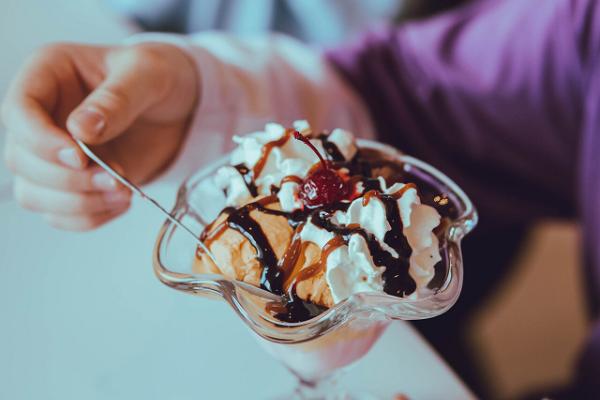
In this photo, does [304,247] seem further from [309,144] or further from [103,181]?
[103,181]

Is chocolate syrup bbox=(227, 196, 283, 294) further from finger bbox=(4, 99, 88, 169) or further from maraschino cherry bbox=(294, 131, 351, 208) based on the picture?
finger bbox=(4, 99, 88, 169)

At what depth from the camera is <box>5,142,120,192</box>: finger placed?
0.62 metres

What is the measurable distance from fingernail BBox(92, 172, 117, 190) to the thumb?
0.04 m

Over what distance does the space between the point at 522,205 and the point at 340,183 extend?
26.2 inches

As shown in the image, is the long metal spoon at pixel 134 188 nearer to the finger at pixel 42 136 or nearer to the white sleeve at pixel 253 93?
the finger at pixel 42 136

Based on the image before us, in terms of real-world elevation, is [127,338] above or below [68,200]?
below

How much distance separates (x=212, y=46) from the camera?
2.89ft

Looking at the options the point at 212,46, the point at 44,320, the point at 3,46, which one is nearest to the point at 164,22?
the point at 3,46

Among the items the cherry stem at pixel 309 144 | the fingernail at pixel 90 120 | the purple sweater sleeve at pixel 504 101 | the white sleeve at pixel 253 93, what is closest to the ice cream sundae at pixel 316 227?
the cherry stem at pixel 309 144

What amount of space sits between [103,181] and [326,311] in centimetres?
30

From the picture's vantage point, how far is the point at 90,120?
56 centimetres

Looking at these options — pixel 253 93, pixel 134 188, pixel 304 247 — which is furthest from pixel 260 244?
pixel 253 93

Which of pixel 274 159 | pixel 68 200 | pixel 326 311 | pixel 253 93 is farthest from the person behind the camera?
pixel 253 93

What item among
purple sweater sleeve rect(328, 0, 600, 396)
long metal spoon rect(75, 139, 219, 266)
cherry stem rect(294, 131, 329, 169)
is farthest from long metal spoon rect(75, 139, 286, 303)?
purple sweater sleeve rect(328, 0, 600, 396)
